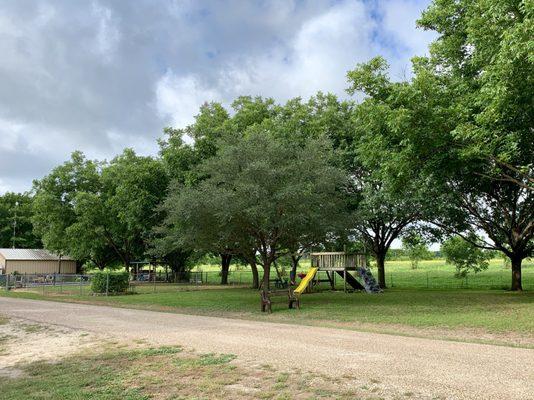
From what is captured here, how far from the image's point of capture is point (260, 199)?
1738 centimetres

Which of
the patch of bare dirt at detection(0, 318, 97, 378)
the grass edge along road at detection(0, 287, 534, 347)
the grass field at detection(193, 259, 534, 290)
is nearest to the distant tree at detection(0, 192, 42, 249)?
the grass field at detection(193, 259, 534, 290)

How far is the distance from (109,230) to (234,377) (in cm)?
3898

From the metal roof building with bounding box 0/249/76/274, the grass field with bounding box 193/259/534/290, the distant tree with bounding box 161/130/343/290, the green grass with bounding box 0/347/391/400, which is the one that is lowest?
the grass field with bounding box 193/259/534/290

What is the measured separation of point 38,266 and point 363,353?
5185 cm

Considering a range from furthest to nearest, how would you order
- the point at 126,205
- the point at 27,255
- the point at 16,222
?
the point at 16,222, the point at 27,255, the point at 126,205

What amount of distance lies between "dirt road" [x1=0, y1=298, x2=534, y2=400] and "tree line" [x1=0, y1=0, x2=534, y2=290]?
6.01 meters

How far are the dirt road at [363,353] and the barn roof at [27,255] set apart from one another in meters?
42.1

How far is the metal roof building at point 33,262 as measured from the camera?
49906 millimetres

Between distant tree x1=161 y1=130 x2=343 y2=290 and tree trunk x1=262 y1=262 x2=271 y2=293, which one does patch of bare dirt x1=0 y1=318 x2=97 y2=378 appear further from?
tree trunk x1=262 y1=262 x2=271 y2=293

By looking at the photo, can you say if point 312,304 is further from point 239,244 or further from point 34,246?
point 34,246

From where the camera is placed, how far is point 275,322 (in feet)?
45.1

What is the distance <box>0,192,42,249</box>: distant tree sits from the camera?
6366 centimetres

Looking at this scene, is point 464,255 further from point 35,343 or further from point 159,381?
point 159,381

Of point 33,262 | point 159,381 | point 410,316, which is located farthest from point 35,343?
point 33,262
